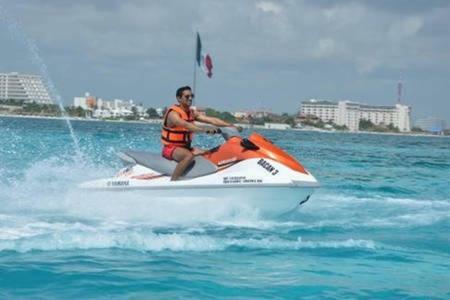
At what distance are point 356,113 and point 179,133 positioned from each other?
183833mm

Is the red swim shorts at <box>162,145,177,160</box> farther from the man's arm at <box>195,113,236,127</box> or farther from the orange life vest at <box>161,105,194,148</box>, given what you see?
the man's arm at <box>195,113,236,127</box>

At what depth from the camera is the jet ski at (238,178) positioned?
7953mm

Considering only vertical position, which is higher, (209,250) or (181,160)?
(181,160)

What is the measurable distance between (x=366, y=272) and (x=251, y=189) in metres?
2.31

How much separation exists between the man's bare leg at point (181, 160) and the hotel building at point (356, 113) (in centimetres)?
17501

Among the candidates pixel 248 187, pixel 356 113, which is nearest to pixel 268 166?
pixel 248 187

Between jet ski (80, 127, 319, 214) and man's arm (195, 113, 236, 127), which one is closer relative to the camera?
jet ski (80, 127, 319, 214)

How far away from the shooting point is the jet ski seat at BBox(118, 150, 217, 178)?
822 centimetres

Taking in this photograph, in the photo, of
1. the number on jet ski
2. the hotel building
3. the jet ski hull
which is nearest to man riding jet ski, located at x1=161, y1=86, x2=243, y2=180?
the jet ski hull

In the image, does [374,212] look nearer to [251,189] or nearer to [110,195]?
[251,189]

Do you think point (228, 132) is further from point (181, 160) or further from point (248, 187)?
point (248, 187)

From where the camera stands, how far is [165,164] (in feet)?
27.7

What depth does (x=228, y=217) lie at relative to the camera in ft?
26.5

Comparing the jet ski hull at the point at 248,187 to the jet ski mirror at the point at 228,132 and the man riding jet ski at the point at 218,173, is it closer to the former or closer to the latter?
the man riding jet ski at the point at 218,173
